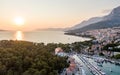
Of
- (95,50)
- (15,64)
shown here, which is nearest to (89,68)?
(15,64)

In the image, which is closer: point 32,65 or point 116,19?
point 32,65

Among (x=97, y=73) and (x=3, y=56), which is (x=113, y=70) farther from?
(x=3, y=56)

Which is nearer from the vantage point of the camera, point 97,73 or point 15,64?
point 15,64

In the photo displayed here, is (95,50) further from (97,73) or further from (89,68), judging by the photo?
(97,73)

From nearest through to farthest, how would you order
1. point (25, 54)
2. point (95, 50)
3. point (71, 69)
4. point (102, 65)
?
point (71, 69), point (25, 54), point (102, 65), point (95, 50)

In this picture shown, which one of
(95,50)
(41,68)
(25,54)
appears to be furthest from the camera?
(95,50)

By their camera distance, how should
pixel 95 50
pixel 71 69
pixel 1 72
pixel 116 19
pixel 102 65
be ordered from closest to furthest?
1. pixel 1 72
2. pixel 71 69
3. pixel 102 65
4. pixel 95 50
5. pixel 116 19

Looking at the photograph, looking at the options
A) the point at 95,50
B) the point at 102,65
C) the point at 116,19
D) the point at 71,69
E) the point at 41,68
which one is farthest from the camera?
the point at 116,19

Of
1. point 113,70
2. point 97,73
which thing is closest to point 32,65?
point 97,73

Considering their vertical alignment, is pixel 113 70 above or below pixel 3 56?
below
